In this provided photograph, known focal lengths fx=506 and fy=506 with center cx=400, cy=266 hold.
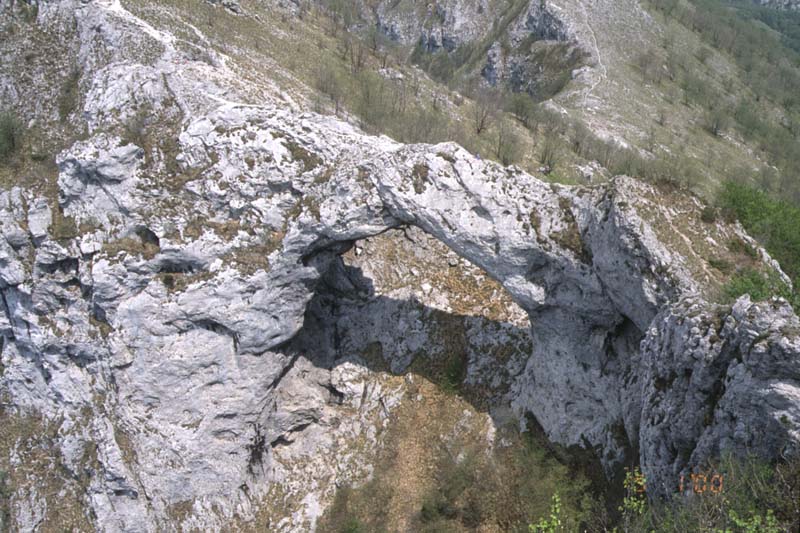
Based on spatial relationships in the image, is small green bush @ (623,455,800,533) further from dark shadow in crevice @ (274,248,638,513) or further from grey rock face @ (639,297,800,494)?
dark shadow in crevice @ (274,248,638,513)

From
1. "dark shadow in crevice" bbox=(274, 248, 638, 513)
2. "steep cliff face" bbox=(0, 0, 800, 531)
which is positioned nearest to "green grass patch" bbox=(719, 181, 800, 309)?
"steep cliff face" bbox=(0, 0, 800, 531)

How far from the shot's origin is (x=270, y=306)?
54.3ft

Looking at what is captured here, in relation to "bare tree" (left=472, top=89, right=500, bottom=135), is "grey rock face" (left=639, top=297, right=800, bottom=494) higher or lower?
higher

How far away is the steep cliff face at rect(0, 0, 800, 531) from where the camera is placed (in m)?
14.1

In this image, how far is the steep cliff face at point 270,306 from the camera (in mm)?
14078

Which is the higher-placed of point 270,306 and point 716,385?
point 716,385

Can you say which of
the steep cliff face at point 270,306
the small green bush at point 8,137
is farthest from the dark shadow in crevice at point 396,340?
the small green bush at point 8,137

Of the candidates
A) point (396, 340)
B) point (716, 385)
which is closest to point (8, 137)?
point (396, 340)

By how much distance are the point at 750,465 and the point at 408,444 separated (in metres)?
11.6

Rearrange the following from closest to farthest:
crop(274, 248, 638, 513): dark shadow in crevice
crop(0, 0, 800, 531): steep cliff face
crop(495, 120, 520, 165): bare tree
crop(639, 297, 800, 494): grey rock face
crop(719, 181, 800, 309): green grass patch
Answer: crop(639, 297, 800, 494): grey rock face, crop(719, 181, 800, 309): green grass patch, crop(0, 0, 800, 531): steep cliff face, crop(274, 248, 638, 513): dark shadow in crevice, crop(495, 120, 520, 165): bare tree

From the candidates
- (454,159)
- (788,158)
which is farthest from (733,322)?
(788,158)

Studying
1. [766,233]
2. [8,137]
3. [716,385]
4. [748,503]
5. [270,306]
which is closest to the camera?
[748,503]

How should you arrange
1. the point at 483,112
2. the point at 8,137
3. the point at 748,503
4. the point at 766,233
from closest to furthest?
1. the point at 748,503
2. the point at 766,233
3. the point at 8,137
4. the point at 483,112

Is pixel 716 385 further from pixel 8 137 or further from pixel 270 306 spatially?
pixel 8 137
